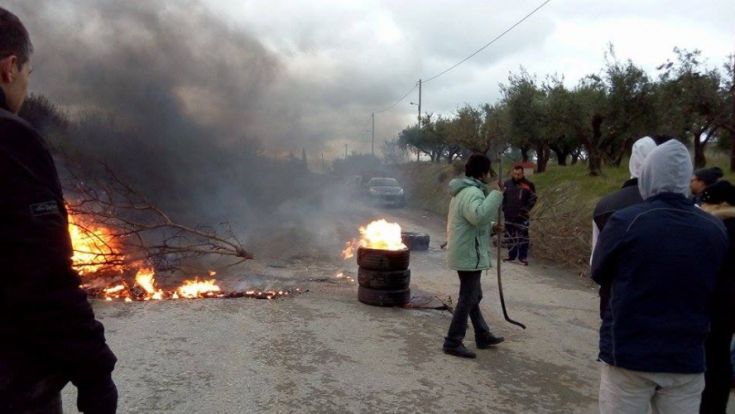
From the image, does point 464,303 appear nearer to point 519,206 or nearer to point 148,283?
point 148,283

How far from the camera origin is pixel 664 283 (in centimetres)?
236

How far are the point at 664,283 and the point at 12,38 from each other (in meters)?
2.76

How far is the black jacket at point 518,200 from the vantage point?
10000 mm

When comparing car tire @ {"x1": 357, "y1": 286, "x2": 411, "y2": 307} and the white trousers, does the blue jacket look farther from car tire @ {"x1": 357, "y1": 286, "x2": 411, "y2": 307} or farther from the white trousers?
car tire @ {"x1": 357, "y1": 286, "x2": 411, "y2": 307}

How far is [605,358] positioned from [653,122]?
14926mm

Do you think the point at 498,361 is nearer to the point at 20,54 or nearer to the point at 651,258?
the point at 651,258

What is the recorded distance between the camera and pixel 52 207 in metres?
1.46

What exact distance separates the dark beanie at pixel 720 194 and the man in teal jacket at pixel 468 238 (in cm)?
160

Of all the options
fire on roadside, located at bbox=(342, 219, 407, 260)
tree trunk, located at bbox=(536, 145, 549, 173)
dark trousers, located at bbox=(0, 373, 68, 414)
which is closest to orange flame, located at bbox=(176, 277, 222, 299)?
fire on roadside, located at bbox=(342, 219, 407, 260)

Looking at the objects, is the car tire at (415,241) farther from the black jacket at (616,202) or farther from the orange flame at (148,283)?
the black jacket at (616,202)

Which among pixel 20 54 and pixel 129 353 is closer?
pixel 20 54

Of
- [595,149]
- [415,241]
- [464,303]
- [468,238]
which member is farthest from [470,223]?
[595,149]

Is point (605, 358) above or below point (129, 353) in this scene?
above

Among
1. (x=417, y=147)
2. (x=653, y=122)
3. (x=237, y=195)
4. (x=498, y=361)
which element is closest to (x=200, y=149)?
(x=237, y=195)
